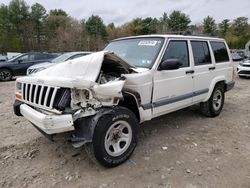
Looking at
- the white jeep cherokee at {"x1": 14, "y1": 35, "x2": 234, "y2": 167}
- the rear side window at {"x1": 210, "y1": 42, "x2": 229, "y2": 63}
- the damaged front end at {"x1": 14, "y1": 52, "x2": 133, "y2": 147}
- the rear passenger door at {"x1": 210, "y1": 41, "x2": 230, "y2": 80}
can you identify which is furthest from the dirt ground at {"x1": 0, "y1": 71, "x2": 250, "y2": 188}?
the rear side window at {"x1": 210, "y1": 42, "x2": 229, "y2": 63}

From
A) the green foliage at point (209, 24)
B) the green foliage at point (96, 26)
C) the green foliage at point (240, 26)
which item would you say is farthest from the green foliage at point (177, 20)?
the green foliage at point (96, 26)

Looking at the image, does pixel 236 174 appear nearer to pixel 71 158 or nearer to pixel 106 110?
pixel 106 110

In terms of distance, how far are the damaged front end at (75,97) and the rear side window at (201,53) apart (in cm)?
207

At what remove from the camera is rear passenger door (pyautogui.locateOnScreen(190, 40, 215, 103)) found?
191 inches

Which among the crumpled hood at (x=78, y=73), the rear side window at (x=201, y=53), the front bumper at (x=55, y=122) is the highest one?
the rear side window at (x=201, y=53)

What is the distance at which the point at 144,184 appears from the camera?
3.00m

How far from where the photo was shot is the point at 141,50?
4.23m

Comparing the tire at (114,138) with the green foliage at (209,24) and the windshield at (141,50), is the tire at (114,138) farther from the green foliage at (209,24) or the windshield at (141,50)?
the green foliage at (209,24)

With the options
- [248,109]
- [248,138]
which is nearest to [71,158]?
[248,138]

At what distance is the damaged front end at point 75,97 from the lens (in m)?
2.90

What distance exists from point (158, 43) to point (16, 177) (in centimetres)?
303

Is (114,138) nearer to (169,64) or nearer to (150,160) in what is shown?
(150,160)

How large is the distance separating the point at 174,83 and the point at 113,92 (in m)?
1.56

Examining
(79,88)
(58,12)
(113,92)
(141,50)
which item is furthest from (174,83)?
(58,12)
